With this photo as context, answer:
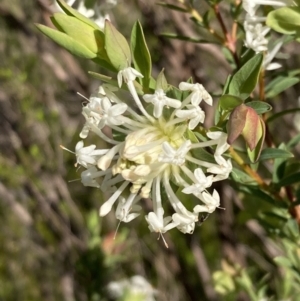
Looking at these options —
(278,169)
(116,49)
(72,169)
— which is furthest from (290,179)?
(72,169)

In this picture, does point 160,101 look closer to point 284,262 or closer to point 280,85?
point 280,85

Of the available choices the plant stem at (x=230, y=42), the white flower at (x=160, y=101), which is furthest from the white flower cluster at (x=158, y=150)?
the plant stem at (x=230, y=42)

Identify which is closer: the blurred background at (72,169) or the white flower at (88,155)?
the white flower at (88,155)

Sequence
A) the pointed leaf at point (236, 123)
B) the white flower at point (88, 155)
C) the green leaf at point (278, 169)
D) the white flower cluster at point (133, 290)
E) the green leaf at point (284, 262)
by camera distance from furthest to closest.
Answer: the white flower cluster at point (133, 290) → the green leaf at point (284, 262) → the green leaf at point (278, 169) → the white flower at point (88, 155) → the pointed leaf at point (236, 123)

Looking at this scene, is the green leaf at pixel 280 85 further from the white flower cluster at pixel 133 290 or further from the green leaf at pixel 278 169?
the white flower cluster at pixel 133 290

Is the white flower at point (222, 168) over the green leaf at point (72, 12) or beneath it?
beneath

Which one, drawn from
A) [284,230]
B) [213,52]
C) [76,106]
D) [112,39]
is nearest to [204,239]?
[76,106]

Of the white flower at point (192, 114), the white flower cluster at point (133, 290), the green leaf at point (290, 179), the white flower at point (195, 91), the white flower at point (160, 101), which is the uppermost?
the white flower at point (195, 91)

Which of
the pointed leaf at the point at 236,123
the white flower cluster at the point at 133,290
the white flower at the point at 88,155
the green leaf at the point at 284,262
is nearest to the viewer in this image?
the pointed leaf at the point at 236,123
